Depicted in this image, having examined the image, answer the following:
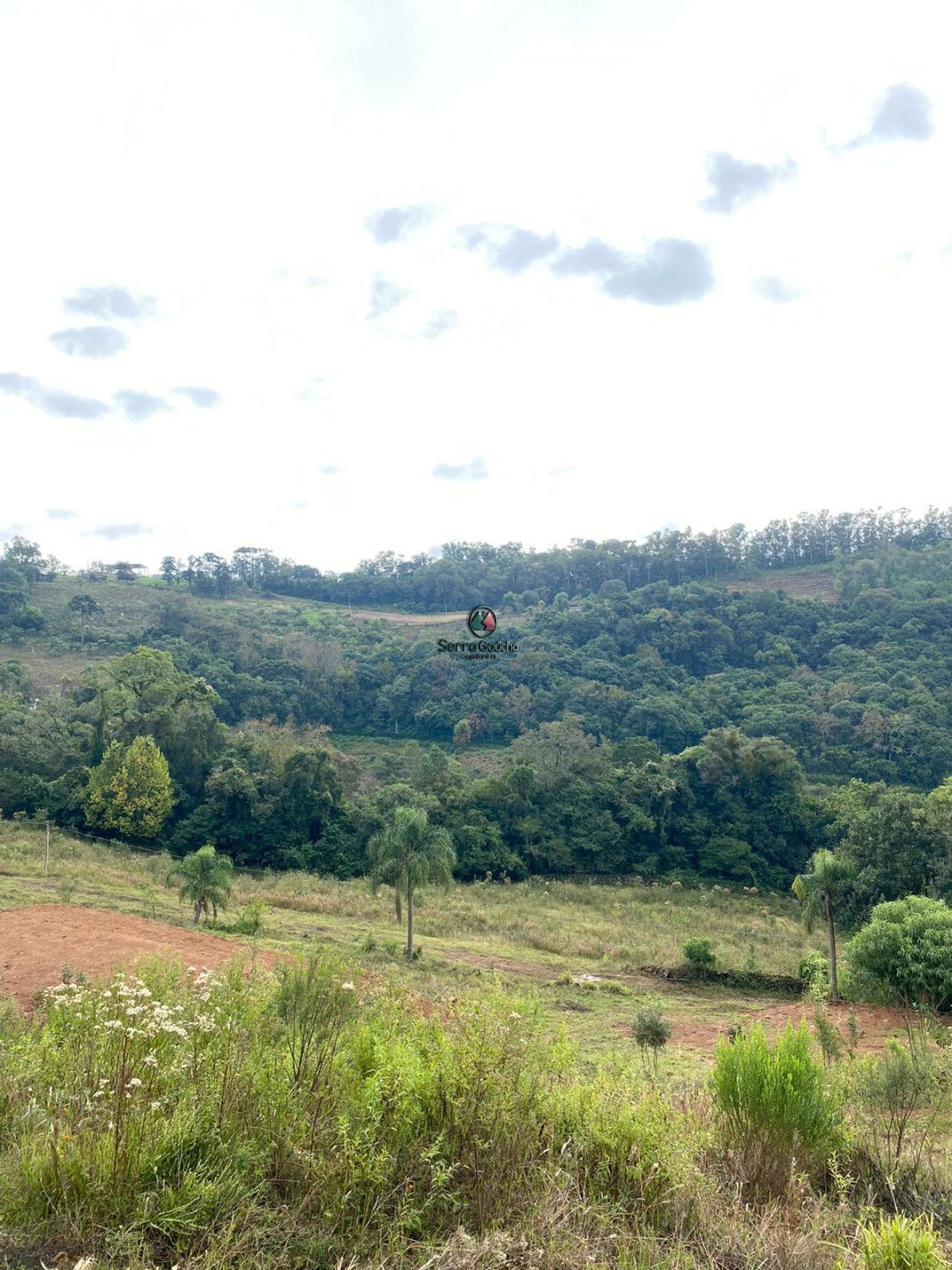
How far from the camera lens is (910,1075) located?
21.8 feet

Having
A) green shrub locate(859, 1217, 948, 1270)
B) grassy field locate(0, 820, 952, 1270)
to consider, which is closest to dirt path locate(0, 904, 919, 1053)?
grassy field locate(0, 820, 952, 1270)

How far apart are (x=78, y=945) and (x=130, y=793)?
26.2m

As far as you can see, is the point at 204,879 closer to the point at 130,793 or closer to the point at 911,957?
the point at 911,957

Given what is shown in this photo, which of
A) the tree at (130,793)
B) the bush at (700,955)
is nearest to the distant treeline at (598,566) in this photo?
the tree at (130,793)

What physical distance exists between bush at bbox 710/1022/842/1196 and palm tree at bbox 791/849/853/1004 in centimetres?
1482

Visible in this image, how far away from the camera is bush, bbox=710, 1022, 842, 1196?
218 inches

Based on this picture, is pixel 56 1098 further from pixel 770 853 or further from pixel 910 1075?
pixel 770 853

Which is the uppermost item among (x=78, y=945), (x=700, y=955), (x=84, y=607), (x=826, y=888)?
(x=84, y=607)

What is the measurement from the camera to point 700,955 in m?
21.4

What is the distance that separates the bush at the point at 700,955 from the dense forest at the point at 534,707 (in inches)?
304

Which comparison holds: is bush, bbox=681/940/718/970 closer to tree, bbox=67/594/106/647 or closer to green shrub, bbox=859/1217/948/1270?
green shrub, bbox=859/1217/948/1270

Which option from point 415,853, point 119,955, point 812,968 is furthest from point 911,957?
point 119,955

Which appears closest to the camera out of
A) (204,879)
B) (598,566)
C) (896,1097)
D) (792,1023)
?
(896,1097)

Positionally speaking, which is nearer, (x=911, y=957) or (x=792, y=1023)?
(x=792, y=1023)
